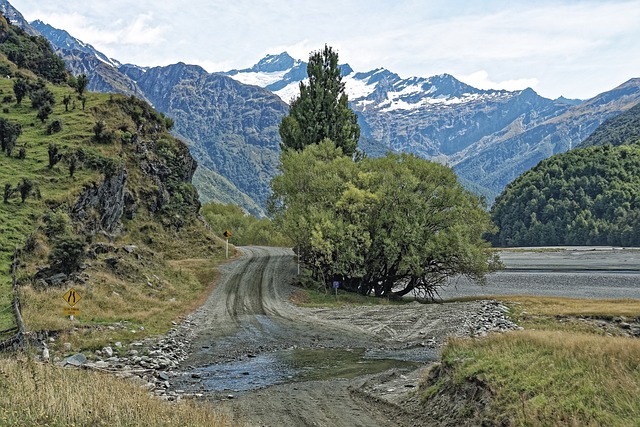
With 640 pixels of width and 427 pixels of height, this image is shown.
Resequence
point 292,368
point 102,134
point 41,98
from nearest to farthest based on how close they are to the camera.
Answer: point 292,368, point 102,134, point 41,98

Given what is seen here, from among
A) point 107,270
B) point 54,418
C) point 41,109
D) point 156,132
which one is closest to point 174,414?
point 54,418

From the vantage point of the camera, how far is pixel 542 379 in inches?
571

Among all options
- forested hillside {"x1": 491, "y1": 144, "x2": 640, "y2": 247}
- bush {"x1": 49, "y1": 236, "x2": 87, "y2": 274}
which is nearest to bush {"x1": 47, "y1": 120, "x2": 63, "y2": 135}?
bush {"x1": 49, "y1": 236, "x2": 87, "y2": 274}

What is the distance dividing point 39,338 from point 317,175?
3493cm

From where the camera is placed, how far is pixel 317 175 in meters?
54.7

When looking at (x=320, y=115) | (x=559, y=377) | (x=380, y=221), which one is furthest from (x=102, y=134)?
(x=559, y=377)

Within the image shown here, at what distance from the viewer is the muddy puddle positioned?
22.2m

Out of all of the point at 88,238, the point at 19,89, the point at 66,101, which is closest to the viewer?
the point at 88,238

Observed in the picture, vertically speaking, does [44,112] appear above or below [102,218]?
above

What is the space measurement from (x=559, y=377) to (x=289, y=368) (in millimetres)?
14071

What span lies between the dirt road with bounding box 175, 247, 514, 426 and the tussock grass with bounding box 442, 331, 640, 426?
349cm

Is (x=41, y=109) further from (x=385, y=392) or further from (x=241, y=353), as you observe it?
(x=385, y=392)

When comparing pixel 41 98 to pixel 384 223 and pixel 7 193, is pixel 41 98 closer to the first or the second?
pixel 7 193

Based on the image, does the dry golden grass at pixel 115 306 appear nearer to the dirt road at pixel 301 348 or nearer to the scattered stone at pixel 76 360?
the scattered stone at pixel 76 360
